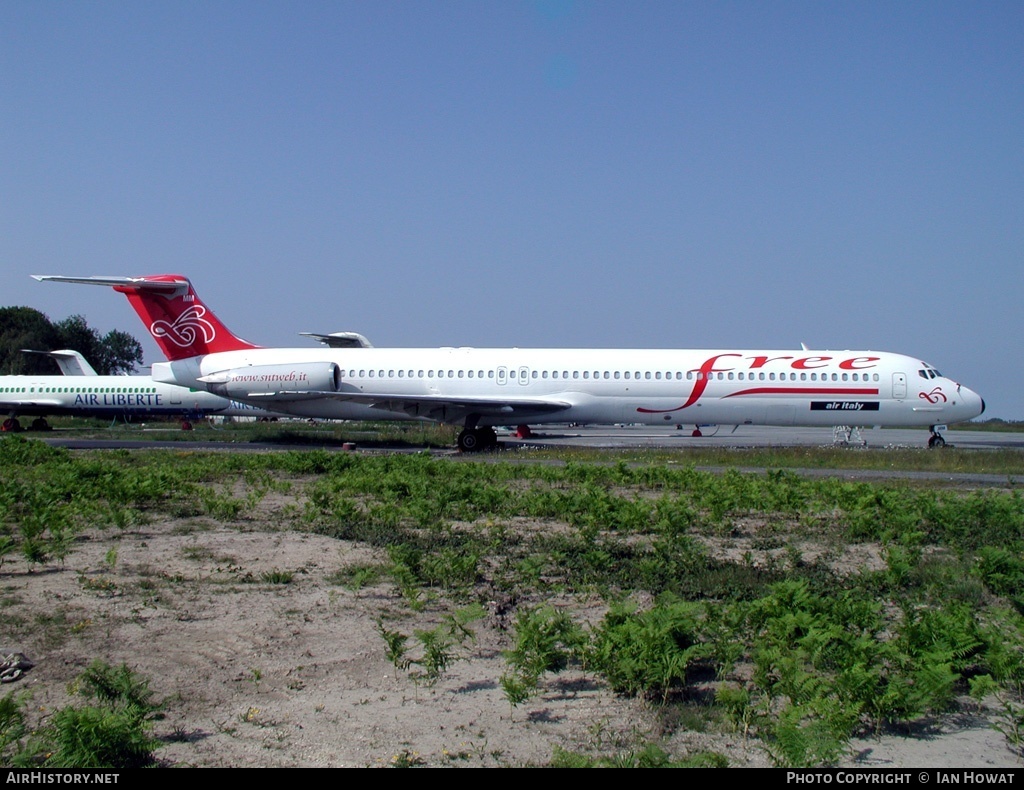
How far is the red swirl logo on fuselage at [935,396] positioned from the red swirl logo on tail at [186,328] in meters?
22.2

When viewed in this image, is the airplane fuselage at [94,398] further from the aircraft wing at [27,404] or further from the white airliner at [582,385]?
the white airliner at [582,385]

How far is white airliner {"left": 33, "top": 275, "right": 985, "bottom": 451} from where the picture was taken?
25.5m

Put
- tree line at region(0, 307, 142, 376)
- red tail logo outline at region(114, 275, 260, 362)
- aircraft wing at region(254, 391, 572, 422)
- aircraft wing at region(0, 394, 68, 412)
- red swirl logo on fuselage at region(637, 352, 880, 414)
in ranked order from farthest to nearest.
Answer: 1. tree line at region(0, 307, 142, 376)
2. aircraft wing at region(0, 394, 68, 412)
3. red tail logo outline at region(114, 275, 260, 362)
4. red swirl logo on fuselage at region(637, 352, 880, 414)
5. aircraft wing at region(254, 391, 572, 422)

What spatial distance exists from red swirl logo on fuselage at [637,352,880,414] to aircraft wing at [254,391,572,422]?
3109 millimetres

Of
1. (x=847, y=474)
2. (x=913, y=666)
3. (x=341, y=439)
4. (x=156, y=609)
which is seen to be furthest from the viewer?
(x=341, y=439)

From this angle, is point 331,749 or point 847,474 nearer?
point 331,749

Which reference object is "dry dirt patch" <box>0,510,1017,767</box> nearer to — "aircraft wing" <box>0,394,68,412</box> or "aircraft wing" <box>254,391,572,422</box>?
"aircraft wing" <box>254,391,572,422</box>

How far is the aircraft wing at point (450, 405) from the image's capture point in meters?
25.3

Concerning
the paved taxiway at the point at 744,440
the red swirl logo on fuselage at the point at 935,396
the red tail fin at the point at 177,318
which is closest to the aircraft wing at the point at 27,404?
the red tail fin at the point at 177,318

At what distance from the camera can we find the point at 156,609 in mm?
6414

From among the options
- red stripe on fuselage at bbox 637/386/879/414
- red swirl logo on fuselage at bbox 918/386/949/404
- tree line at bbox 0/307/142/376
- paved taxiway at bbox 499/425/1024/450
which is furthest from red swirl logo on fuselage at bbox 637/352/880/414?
tree line at bbox 0/307/142/376
